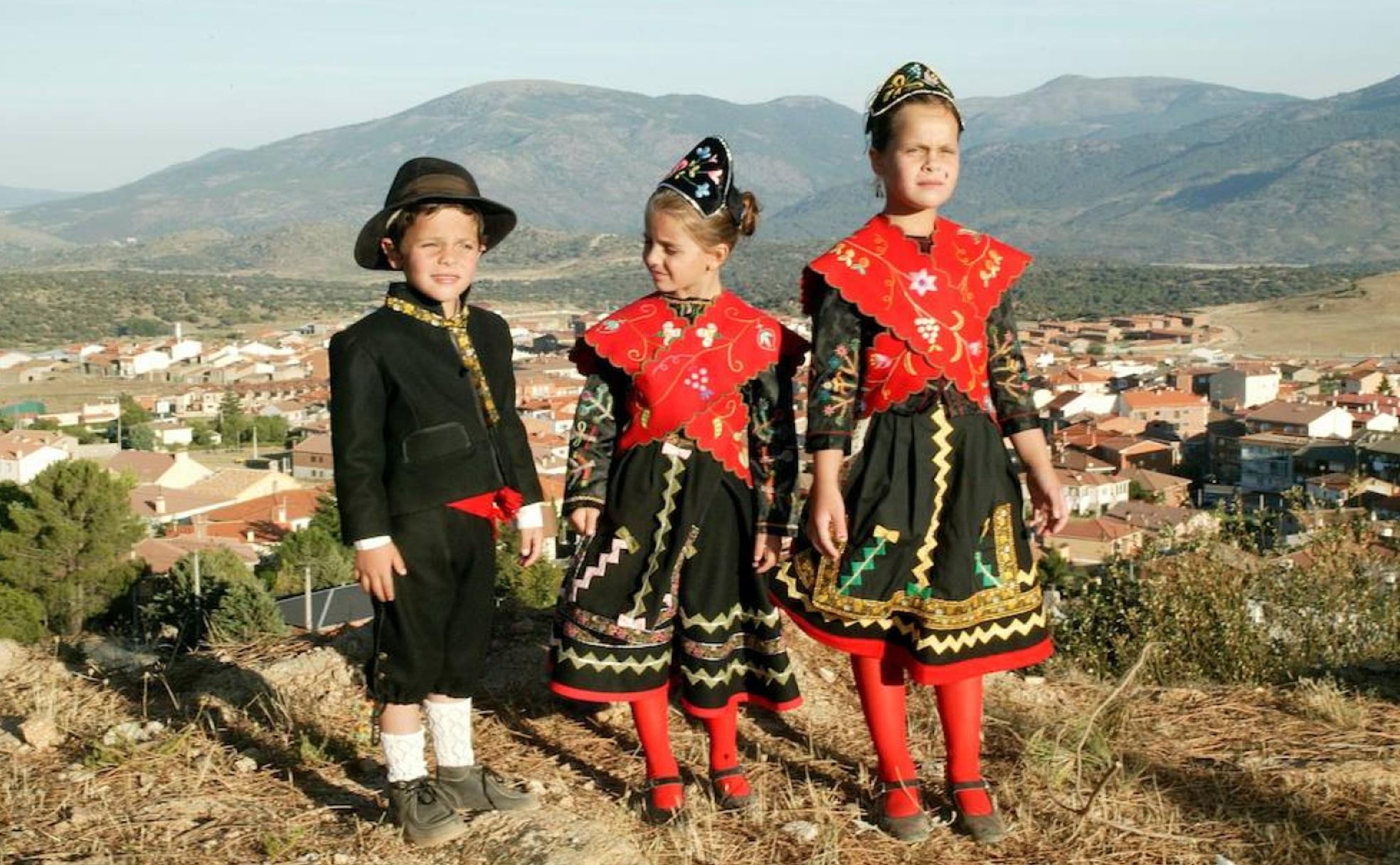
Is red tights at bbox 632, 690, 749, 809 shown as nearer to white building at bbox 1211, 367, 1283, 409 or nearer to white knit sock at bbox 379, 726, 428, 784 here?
white knit sock at bbox 379, 726, 428, 784

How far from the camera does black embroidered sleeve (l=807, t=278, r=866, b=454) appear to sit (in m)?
3.26

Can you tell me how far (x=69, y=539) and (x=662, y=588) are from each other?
67.1 ft

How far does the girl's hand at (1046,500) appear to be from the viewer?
3.45m

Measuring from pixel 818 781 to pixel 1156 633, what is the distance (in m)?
2.14

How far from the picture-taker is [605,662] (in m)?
3.48

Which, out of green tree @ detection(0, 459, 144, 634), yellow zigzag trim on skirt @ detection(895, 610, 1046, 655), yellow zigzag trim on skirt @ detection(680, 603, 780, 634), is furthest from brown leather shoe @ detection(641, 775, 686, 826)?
green tree @ detection(0, 459, 144, 634)

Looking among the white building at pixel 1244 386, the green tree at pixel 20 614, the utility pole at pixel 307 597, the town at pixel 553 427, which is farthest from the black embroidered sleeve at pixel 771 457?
the white building at pixel 1244 386

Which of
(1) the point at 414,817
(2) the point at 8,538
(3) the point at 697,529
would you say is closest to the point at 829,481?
(3) the point at 697,529

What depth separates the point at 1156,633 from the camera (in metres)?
5.29

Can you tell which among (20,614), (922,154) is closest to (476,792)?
(922,154)

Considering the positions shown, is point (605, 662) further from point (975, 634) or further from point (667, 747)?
point (975, 634)

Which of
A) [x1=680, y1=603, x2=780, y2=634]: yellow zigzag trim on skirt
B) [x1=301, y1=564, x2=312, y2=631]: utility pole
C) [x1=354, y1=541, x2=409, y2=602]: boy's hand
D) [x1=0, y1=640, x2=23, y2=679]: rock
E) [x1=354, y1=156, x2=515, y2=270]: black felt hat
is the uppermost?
[x1=354, y1=156, x2=515, y2=270]: black felt hat

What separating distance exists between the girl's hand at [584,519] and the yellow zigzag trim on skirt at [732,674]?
0.48 meters

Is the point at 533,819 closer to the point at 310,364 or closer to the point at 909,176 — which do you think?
the point at 909,176
